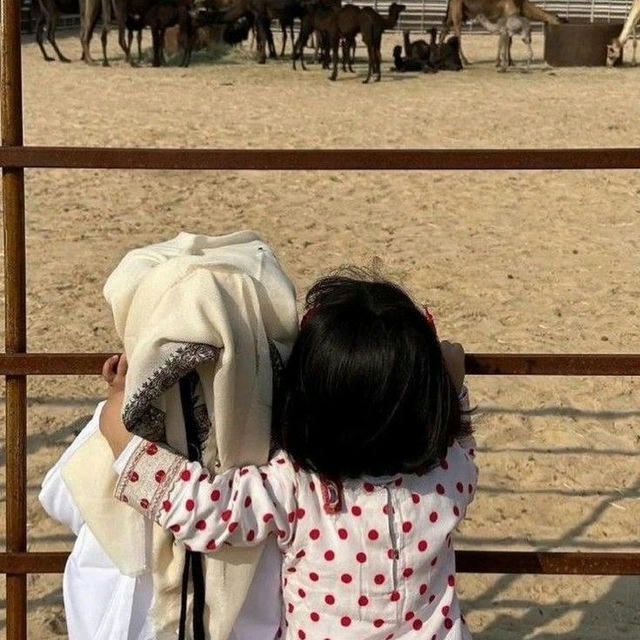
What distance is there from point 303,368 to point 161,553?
1.05ft

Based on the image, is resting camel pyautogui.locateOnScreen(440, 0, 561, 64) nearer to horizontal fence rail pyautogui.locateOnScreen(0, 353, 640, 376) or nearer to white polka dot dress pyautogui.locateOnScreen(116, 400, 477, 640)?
horizontal fence rail pyautogui.locateOnScreen(0, 353, 640, 376)

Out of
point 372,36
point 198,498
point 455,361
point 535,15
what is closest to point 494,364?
point 455,361

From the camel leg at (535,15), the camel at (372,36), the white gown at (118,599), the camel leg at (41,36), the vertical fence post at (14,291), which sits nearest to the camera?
the white gown at (118,599)

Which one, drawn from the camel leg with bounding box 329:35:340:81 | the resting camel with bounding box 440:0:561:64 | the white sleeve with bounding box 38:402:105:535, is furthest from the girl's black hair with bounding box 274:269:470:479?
the resting camel with bounding box 440:0:561:64

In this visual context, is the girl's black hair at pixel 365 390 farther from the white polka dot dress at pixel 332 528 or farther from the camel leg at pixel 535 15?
the camel leg at pixel 535 15

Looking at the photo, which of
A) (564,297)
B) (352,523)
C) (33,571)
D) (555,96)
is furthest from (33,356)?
(555,96)

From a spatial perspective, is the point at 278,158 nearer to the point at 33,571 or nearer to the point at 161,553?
the point at 161,553

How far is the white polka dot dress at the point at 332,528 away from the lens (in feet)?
4.82

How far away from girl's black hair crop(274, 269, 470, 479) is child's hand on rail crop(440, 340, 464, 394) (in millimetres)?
156

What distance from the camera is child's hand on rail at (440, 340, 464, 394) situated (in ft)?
5.50

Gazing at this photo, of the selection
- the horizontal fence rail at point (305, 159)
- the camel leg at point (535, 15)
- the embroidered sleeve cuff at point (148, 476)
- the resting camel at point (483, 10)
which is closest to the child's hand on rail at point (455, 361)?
the horizontal fence rail at point (305, 159)

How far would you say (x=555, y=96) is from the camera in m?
14.0

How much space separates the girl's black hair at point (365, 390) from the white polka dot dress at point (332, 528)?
46 millimetres

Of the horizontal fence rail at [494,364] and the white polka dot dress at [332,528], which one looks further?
the horizontal fence rail at [494,364]
